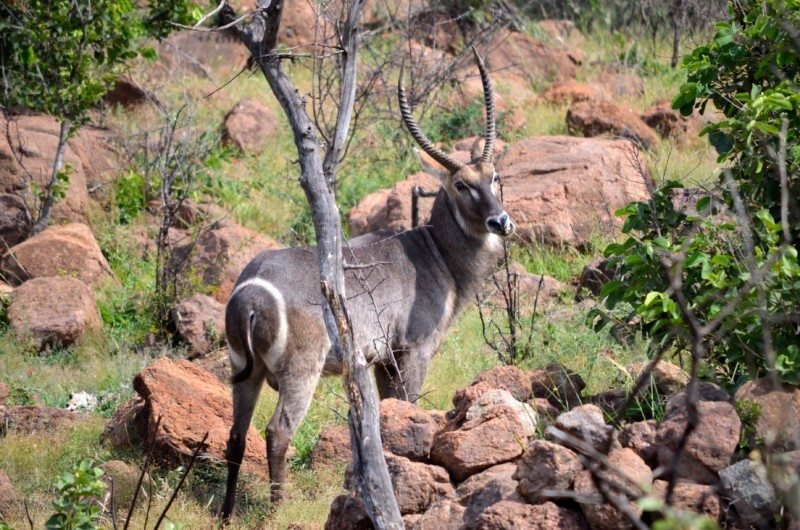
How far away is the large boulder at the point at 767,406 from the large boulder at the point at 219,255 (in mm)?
5472

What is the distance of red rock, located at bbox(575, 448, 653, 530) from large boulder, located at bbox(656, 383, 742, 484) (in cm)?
13

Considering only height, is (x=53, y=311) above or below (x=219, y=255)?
below

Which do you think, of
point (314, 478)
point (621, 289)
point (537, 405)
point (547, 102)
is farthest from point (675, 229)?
point (547, 102)

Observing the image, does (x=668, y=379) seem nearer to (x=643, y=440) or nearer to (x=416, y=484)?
(x=643, y=440)

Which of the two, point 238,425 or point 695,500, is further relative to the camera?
point 238,425

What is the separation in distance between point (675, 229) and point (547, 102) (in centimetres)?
736

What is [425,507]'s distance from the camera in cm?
455

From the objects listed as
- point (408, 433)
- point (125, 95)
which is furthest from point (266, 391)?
point (125, 95)

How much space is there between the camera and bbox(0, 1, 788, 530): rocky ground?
406 cm

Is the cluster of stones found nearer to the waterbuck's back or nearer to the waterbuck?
the waterbuck

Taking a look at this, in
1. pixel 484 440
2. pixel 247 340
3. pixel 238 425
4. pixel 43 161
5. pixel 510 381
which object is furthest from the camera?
pixel 43 161

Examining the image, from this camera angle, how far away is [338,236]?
172 inches

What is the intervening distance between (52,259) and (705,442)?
655 centimetres

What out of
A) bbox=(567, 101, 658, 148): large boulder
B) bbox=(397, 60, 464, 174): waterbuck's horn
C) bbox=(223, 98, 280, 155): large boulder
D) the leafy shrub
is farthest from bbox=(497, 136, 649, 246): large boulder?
the leafy shrub
